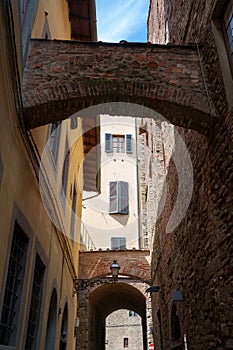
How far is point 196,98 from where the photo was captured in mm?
5160

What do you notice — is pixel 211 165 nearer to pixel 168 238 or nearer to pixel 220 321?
pixel 220 321

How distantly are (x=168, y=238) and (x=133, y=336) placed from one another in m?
19.7

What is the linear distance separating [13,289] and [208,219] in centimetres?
293

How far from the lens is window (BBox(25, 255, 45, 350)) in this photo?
19.0 ft

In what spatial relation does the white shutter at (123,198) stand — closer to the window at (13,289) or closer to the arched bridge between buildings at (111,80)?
the arched bridge between buildings at (111,80)

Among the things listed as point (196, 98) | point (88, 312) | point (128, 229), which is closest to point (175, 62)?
point (196, 98)

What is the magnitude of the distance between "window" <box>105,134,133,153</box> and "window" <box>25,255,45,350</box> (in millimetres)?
17285

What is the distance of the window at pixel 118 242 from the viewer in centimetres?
1944

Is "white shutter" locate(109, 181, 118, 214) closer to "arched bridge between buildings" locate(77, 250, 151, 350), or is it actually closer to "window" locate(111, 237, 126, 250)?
"window" locate(111, 237, 126, 250)

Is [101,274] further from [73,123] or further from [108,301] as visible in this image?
[73,123]

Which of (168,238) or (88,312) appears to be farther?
(88,312)

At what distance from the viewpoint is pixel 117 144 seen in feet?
77.8

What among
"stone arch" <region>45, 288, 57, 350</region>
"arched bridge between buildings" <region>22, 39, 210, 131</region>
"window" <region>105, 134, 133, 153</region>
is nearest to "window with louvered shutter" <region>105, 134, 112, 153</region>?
"window" <region>105, 134, 133, 153</region>

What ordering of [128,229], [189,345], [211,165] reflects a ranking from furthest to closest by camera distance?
[128,229]
[189,345]
[211,165]
